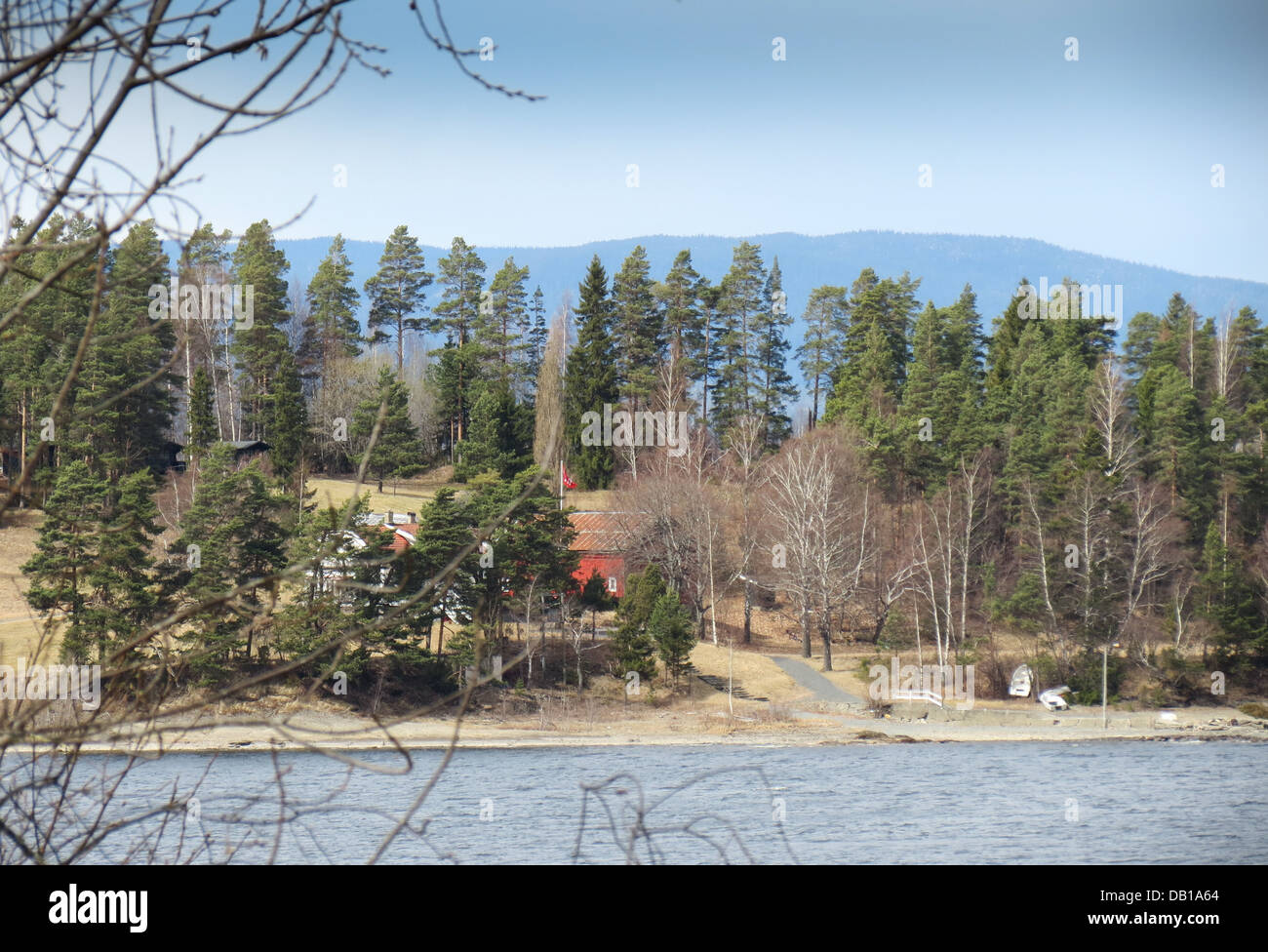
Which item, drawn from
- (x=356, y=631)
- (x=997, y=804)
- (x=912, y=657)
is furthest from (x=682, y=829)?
(x=912, y=657)

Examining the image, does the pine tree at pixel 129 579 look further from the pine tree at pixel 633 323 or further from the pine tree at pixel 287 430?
the pine tree at pixel 633 323

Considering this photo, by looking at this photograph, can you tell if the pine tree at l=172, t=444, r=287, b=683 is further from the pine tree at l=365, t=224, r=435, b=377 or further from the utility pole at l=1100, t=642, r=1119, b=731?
the pine tree at l=365, t=224, r=435, b=377

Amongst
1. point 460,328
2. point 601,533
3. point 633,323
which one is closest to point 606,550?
point 601,533

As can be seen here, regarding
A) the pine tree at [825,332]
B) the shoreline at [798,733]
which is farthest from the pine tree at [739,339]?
the shoreline at [798,733]

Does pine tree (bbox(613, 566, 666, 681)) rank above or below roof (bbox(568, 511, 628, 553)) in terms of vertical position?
below

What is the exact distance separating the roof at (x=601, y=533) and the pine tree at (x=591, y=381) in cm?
745

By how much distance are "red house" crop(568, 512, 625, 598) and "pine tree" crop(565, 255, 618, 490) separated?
8.21m

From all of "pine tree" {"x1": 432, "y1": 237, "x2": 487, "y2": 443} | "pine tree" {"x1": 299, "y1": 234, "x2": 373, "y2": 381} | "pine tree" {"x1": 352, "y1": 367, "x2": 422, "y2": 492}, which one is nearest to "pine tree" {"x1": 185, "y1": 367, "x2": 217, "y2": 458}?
"pine tree" {"x1": 352, "y1": 367, "x2": 422, "y2": 492}

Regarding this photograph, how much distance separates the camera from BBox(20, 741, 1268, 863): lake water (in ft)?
69.6

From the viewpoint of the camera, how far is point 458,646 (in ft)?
99.5

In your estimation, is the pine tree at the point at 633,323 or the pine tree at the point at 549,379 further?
the pine tree at the point at 633,323

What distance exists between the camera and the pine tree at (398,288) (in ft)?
196

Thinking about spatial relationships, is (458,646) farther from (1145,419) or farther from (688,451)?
(1145,419)
